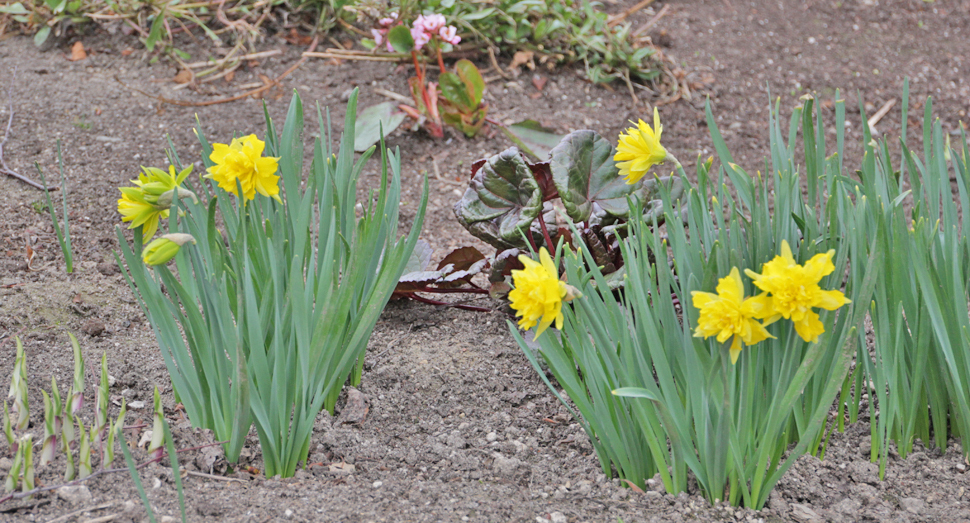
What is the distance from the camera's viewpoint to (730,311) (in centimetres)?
99

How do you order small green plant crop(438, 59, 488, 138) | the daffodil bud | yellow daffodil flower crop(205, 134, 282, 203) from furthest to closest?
small green plant crop(438, 59, 488, 138) < yellow daffodil flower crop(205, 134, 282, 203) < the daffodil bud

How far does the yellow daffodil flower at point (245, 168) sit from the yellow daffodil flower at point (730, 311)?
0.71 m

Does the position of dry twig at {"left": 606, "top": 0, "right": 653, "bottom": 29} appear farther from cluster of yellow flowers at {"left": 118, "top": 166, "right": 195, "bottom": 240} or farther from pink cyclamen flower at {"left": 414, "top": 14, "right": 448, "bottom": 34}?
cluster of yellow flowers at {"left": 118, "top": 166, "right": 195, "bottom": 240}

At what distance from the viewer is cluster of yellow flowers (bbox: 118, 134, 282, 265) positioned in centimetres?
114

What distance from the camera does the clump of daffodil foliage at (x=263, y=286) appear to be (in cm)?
123

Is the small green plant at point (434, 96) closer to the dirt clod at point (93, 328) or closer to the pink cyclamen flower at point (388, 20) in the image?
the pink cyclamen flower at point (388, 20)

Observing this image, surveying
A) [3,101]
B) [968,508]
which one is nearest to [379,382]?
[968,508]

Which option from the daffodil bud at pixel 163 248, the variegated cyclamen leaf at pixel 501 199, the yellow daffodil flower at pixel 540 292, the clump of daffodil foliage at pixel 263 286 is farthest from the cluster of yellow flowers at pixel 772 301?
the variegated cyclamen leaf at pixel 501 199

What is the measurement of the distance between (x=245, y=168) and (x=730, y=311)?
795 millimetres

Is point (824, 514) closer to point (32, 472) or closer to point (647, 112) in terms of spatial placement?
point (32, 472)

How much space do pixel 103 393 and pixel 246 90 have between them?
2271 millimetres

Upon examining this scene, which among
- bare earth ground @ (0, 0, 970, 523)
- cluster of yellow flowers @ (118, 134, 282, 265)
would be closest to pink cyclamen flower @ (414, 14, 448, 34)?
bare earth ground @ (0, 0, 970, 523)

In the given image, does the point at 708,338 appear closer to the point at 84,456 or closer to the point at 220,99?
the point at 84,456

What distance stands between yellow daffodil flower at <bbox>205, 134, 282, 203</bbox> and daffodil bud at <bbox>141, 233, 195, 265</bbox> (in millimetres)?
133
